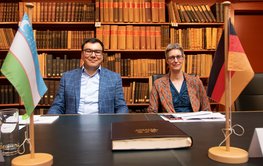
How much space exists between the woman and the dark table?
0.73 metres

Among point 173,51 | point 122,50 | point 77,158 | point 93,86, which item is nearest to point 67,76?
point 93,86

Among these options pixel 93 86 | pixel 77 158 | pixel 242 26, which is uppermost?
pixel 242 26

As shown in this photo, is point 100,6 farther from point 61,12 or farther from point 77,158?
point 77,158

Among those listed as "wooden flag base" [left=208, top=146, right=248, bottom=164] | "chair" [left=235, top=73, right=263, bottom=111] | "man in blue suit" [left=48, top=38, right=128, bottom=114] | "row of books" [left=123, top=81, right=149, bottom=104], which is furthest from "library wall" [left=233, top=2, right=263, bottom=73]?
"wooden flag base" [left=208, top=146, right=248, bottom=164]

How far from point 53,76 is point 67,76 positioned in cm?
107

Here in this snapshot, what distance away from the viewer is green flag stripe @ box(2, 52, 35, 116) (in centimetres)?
77

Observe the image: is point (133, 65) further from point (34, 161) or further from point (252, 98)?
point (34, 161)

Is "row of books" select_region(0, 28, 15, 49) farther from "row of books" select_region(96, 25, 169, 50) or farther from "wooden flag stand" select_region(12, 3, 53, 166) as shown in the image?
"wooden flag stand" select_region(12, 3, 53, 166)

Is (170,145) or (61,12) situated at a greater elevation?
(61,12)

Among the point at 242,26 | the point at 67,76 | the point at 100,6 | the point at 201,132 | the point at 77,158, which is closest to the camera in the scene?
the point at 77,158

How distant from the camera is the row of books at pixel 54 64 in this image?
10.9 ft

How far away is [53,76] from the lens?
11.0 feet

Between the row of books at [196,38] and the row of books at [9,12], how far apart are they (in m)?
1.91

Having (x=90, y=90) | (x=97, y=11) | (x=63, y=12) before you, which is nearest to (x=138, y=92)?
(x=97, y=11)
